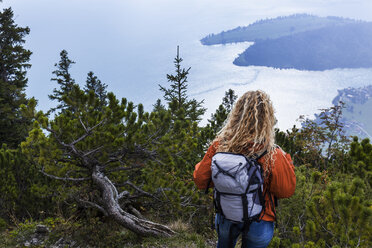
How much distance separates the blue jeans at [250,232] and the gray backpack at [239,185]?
0.35 ft

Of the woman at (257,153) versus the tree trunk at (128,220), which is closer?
the woman at (257,153)

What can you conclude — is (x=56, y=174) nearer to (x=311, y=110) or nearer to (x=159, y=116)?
(x=159, y=116)

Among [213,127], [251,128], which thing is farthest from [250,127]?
[213,127]

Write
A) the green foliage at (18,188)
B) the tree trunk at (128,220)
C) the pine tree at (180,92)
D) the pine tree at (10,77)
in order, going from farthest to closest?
the pine tree at (180,92) < the pine tree at (10,77) < the green foliage at (18,188) < the tree trunk at (128,220)

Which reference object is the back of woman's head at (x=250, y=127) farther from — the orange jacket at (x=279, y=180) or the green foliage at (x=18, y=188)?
the green foliage at (x=18, y=188)

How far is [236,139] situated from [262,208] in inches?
24.6

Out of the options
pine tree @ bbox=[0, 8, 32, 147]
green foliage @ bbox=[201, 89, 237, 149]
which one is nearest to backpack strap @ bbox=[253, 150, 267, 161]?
green foliage @ bbox=[201, 89, 237, 149]

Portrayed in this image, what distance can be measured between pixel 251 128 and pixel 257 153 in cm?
22

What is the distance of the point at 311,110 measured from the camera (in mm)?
188625

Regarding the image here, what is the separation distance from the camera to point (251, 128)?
2.42 meters

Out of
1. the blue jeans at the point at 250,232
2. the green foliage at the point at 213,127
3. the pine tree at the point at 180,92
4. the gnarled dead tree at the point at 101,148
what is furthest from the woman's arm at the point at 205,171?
the pine tree at the point at 180,92

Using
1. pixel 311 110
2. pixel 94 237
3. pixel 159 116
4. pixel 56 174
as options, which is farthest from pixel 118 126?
pixel 311 110

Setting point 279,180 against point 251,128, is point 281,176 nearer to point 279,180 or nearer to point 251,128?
point 279,180

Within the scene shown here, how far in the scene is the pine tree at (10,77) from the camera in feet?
47.2
